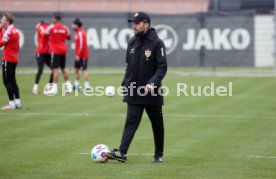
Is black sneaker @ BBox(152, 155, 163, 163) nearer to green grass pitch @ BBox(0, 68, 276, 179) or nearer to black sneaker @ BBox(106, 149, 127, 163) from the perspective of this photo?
green grass pitch @ BBox(0, 68, 276, 179)

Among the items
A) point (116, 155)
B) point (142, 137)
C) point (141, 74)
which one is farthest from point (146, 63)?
point (142, 137)

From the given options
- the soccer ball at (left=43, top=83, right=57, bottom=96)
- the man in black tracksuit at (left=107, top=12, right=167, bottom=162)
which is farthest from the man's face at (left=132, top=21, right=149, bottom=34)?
the soccer ball at (left=43, top=83, right=57, bottom=96)

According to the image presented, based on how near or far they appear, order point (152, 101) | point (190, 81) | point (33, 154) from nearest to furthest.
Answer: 1. point (152, 101)
2. point (33, 154)
3. point (190, 81)

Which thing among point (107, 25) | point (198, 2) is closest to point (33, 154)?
point (107, 25)

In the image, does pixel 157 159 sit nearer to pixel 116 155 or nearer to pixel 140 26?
pixel 116 155

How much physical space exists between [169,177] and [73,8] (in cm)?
2353

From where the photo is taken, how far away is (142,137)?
11.8 m

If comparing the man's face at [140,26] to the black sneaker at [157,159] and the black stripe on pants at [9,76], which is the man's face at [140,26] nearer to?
the black sneaker at [157,159]

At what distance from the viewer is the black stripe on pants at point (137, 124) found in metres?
9.18

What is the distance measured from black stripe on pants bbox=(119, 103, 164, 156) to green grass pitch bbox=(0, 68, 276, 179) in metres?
0.26

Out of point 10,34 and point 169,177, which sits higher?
point 10,34

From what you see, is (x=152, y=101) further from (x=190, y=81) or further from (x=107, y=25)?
(x=107, y=25)

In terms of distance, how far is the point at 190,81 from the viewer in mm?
24609

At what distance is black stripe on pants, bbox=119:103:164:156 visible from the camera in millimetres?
9180
